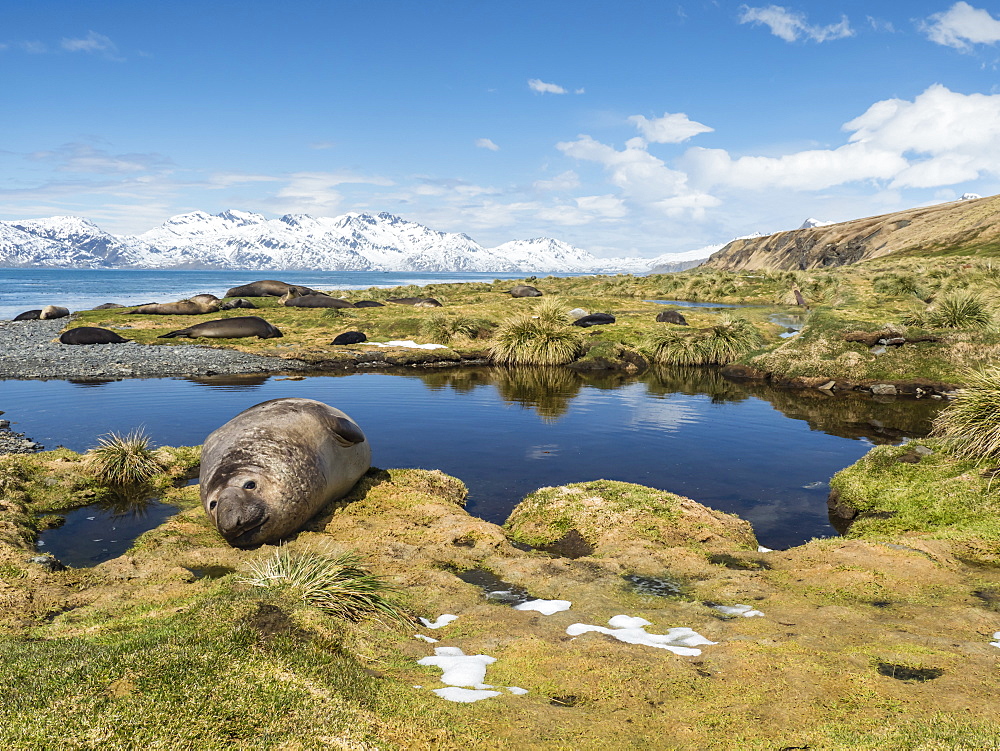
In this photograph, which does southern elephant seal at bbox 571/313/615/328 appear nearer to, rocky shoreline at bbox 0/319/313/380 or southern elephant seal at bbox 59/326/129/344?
rocky shoreline at bbox 0/319/313/380

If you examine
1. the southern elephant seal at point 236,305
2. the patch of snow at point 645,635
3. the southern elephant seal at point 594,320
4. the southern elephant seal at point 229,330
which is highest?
the southern elephant seal at point 236,305

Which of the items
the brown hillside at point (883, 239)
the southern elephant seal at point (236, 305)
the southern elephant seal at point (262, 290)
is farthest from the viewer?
the brown hillside at point (883, 239)

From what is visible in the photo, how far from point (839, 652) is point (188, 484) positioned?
11092mm

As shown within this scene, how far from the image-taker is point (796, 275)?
61.0 m

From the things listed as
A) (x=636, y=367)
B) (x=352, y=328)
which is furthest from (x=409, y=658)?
(x=352, y=328)

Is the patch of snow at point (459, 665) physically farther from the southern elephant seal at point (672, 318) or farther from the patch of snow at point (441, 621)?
the southern elephant seal at point (672, 318)

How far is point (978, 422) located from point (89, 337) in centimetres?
3428

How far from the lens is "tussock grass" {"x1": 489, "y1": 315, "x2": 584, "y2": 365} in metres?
27.6

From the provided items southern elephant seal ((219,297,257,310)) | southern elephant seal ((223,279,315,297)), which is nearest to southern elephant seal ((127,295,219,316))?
southern elephant seal ((219,297,257,310))

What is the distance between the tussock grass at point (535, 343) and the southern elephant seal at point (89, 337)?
62.0ft

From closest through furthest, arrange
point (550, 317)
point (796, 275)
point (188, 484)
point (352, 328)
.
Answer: point (188, 484) < point (550, 317) < point (352, 328) < point (796, 275)

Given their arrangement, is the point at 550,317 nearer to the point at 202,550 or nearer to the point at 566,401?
the point at 566,401

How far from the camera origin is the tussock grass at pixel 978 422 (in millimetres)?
10373

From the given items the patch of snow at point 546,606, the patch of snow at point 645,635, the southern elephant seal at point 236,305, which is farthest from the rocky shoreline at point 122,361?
the patch of snow at point 645,635
